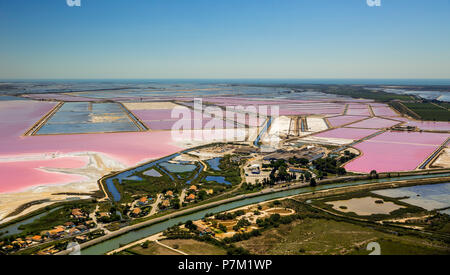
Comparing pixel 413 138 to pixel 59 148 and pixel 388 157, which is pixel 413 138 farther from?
pixel 59 148

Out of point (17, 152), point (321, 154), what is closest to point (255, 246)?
point (321, 154)

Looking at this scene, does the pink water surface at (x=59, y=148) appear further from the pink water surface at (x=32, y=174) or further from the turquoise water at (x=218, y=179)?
the turquoise water at (x=218, y=179)

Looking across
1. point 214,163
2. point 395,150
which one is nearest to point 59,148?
point 214,163

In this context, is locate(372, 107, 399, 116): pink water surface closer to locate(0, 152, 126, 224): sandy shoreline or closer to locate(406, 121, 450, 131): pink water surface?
locate(406, 121, 450, 131): pink water surface

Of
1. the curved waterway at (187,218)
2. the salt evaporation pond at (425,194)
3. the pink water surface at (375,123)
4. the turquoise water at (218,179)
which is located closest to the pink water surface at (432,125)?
the pink water surface at (375,123)

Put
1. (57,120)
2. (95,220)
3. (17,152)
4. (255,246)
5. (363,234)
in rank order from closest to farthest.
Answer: (255,246) < (363,234) < (95,220) < (17,152) < (57,120)

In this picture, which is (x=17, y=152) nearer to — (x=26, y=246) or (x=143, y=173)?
(x=143, y=173)
